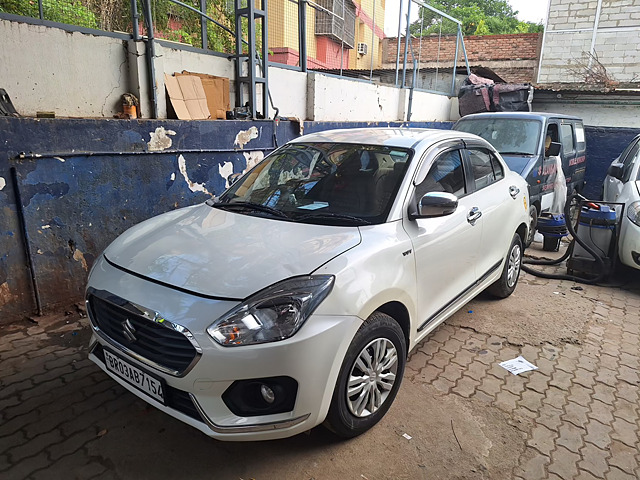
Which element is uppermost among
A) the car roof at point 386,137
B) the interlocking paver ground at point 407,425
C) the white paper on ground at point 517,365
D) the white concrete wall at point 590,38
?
the white concrete wall at point 590,38

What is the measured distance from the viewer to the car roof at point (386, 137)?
327 centimetres

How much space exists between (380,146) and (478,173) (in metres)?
1.11

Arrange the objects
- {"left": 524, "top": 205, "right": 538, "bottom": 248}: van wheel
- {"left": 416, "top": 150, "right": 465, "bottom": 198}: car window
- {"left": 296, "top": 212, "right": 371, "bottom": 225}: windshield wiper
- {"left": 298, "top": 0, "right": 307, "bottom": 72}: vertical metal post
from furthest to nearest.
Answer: {"left": 298, "top": 0, "right": 307, "bottom": 72}: vertical metal post, {"left": 524, "top": 205, "right": 538, "bottom": 248}: van wheel, {"left": 416, "top": 150, "right": 465, "bottom": 198}: car window, {"left": 296, "top": 212, "right": 371, "bottom": 225}: windshield wiper

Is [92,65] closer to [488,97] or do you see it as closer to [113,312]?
[113,312]

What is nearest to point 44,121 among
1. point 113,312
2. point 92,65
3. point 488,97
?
point 92,65

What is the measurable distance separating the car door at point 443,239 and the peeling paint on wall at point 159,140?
2786mm

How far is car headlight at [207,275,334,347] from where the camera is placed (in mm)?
2006

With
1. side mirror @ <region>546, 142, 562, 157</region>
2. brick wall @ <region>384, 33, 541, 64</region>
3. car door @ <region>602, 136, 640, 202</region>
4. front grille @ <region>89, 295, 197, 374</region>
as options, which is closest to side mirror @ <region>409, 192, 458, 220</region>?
front grille @ <region>89, 295, 197, 374</region>

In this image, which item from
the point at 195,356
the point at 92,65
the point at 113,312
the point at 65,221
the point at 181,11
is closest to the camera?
the point at 195,356

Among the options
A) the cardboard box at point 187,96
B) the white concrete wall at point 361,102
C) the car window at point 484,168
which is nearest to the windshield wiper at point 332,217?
the car window at point 484,168

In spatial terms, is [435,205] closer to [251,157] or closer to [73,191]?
[73,191]

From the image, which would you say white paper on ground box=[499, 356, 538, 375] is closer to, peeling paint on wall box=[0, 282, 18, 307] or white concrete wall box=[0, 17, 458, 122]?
peeling paint on wall box=[0, 282, 18, 307]

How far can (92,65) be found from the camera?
4535 millimetres

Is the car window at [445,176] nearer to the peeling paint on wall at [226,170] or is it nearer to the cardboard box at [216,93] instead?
the peeling paint on wall at [226,170]
